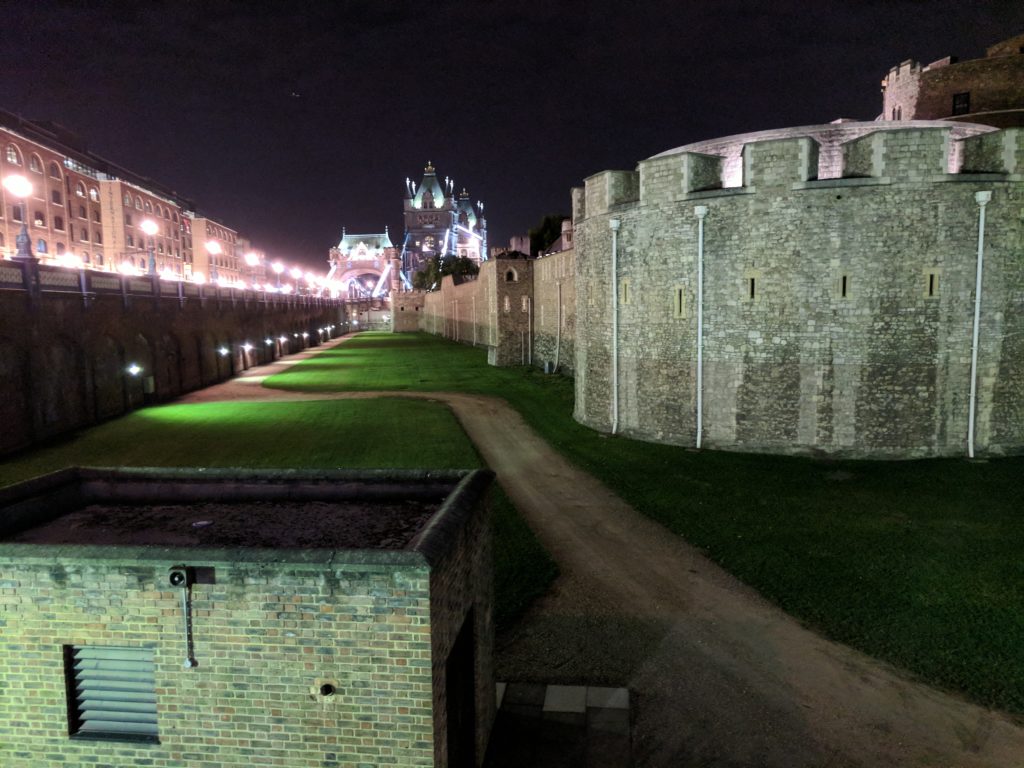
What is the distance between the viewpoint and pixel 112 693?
5.27m

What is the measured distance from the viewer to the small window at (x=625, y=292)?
20969 mm

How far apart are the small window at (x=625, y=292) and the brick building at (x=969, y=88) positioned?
20892mm

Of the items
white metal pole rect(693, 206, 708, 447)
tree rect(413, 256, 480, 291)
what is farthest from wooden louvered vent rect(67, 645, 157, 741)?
tree rect(413, 256, 480, 291)

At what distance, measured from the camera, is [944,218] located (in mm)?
16938

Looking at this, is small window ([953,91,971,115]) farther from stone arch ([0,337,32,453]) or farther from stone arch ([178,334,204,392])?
stone arch ([178,334,204,392])

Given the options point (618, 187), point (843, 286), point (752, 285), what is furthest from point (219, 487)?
point (618, 187)

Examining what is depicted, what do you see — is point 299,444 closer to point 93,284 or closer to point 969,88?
point 93,284

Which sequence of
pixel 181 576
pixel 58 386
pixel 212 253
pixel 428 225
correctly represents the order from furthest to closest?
pixel 428 225 → pixel 212 253 → pixel 58 386 → pixel 181 576

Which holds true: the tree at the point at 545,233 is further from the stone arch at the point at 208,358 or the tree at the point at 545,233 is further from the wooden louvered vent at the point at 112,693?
the wooden louvered vent at the point at 112,693

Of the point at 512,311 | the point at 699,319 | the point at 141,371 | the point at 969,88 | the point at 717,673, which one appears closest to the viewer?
the point at 717,673

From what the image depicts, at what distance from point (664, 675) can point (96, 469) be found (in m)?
7.22

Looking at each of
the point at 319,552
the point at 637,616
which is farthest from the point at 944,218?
the point at 319,552

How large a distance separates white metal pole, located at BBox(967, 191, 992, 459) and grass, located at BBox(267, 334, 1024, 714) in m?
0.96

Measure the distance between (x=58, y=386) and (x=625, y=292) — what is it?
1959cm
